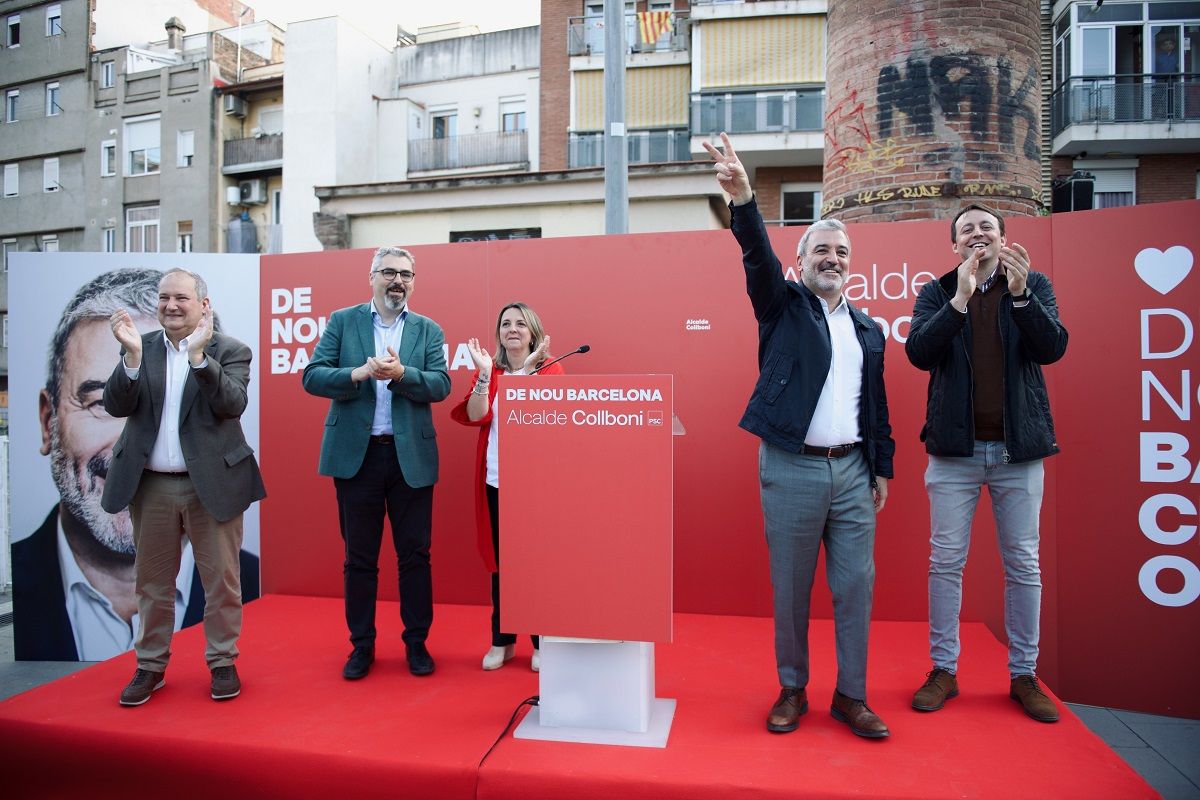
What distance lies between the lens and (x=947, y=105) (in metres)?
4.43

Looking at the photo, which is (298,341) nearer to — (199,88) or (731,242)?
(731,242)

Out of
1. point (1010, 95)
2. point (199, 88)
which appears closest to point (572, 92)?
point (199, 88)

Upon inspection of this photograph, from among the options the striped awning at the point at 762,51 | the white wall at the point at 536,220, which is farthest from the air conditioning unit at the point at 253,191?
the striped awning at the point at 762,51

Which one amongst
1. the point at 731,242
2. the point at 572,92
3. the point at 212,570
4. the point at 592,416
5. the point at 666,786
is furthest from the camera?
the point at 572,92

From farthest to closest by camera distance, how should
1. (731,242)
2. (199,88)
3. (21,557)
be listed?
(199,88) < (21,557) < (731,242)

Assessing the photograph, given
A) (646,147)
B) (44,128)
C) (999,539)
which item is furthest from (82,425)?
(44,128)

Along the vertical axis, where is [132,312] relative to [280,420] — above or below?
above

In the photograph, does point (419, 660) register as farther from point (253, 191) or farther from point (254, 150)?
point (254, 150)

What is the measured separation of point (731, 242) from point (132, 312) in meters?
3.52

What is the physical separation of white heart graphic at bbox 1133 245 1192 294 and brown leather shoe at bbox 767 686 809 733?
8.44 feet

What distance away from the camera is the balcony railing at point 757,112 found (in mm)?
16375

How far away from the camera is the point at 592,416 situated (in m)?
2.67

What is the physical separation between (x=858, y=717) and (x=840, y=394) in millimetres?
1114

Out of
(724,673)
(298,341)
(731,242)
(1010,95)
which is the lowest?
(724,673)
